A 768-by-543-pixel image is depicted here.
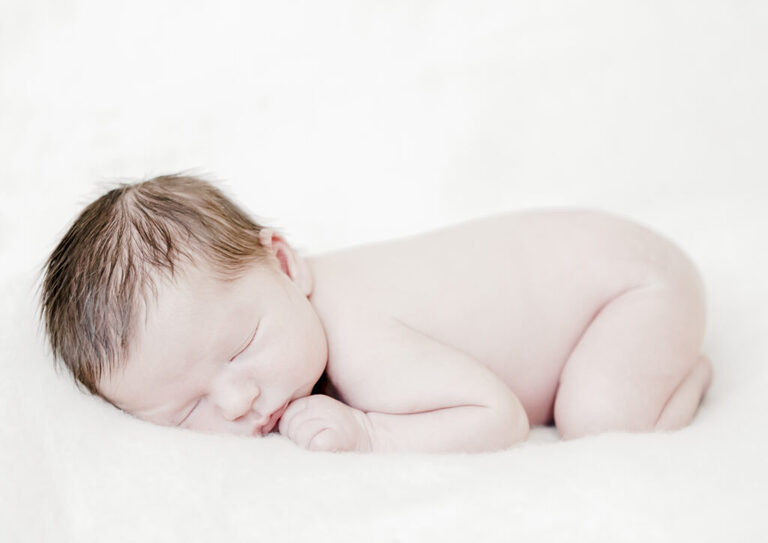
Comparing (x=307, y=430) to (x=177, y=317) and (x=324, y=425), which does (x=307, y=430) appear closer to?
(x=324, y=425)

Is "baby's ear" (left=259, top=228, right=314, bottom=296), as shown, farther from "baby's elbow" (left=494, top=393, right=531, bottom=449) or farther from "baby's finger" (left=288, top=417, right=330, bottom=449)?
"baby's elbow" (left=494, top=393, right=531, bottom=449)

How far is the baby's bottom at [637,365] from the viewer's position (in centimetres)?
141

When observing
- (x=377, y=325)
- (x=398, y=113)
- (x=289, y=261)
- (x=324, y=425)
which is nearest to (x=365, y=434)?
(x=324, y=425)

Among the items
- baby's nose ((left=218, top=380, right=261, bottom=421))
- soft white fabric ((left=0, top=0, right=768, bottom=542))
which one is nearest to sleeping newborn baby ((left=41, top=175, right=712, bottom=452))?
baby's nose ((left=218, top=380, right=261, bottom=421))

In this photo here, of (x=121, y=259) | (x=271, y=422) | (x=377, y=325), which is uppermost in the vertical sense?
(x=121, y=259)

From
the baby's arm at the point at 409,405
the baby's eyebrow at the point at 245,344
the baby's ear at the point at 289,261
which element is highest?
the baby's ear at the point at 289,261

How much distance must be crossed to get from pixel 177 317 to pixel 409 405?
0.38m

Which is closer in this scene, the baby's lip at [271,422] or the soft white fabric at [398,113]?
the baby's lip at [271,422]

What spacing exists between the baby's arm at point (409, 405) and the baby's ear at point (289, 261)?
0.13 m

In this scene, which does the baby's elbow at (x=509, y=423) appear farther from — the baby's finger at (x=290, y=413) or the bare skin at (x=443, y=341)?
the baby's finger at (x=290, y=413)

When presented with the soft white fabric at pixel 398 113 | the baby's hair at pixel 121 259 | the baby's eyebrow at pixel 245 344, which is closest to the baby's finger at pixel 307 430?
the baby's eyebrow at pixel 245 344

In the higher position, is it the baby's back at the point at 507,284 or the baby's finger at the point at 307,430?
the baby's back at the point at 507,284

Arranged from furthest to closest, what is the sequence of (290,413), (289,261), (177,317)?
(289,261), (290,413), (177,317)

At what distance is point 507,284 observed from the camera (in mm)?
1484
